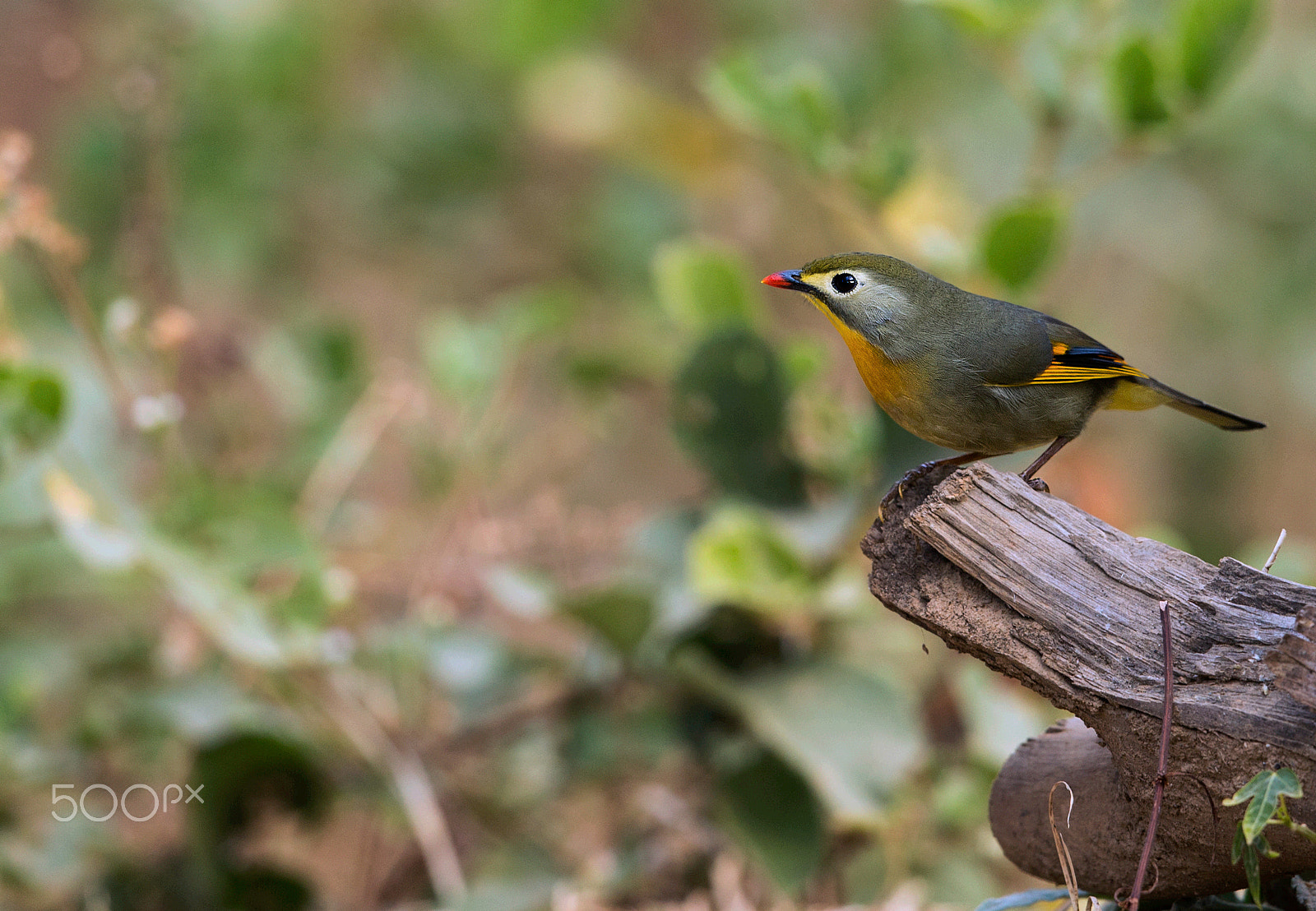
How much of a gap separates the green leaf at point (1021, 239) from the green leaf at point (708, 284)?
0.73 meters

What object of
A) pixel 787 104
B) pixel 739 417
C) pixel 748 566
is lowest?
pixel 748 566

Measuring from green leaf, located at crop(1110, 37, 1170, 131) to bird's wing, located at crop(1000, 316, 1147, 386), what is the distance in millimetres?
994

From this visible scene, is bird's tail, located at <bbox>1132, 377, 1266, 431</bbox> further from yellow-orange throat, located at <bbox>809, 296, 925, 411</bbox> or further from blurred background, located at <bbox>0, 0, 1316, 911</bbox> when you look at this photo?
blurred background, located at <bbox>0, 0, 1316, 911</bbox>

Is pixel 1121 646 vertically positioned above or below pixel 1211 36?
below

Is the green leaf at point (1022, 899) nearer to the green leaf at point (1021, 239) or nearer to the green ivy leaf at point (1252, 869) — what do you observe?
the green ivy leaf at point (1252, 869)

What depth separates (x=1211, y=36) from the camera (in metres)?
2.76

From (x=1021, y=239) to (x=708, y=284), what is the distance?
35.4 inches

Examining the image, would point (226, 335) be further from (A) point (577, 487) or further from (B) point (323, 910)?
(A) point (577, 487)

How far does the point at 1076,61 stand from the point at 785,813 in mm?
2108

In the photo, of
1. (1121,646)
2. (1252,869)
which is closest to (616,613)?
(1121,646)

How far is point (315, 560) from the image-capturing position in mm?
2797

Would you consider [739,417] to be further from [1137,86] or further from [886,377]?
[1137,86]

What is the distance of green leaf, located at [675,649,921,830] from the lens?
2.60 meters

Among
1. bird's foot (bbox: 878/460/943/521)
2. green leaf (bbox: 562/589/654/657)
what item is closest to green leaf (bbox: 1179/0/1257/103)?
bird's foot (bbox: 878/460/943/521)
